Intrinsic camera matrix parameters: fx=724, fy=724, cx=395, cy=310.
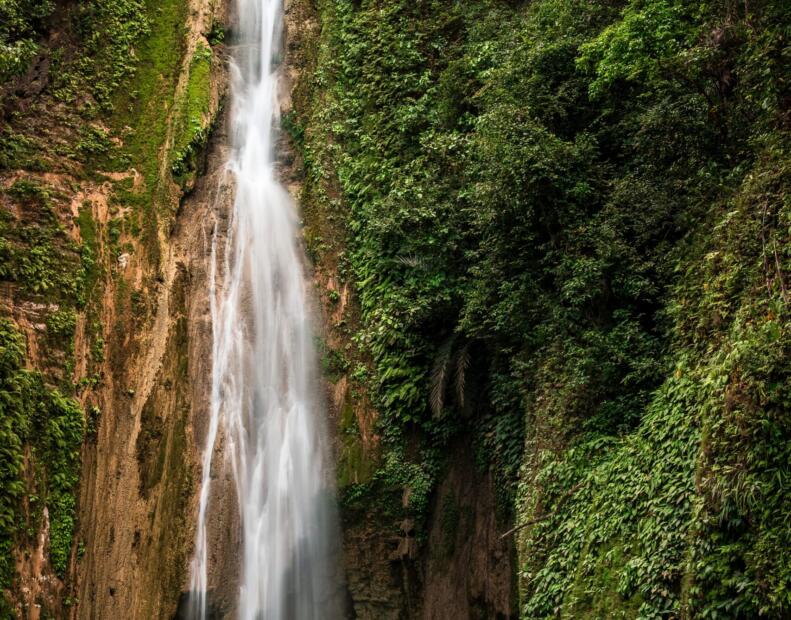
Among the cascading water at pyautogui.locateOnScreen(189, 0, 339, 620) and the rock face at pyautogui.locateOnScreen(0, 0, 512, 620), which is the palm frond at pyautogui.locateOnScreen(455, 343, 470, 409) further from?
the cascading water at pyautogui.locateOnScreen(189, 0, 339, 620)

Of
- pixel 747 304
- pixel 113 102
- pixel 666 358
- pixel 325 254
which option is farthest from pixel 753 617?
pixel 113 102

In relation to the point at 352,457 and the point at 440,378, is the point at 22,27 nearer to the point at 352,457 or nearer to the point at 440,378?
the point at 352,457

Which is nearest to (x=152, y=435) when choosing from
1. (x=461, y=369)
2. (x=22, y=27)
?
(x=461, y=369)

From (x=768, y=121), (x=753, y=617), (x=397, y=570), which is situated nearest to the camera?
(x=753, y=617)

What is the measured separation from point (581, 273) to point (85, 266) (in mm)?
9992

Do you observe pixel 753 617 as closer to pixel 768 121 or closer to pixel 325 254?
pixel 768 121

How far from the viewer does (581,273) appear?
451 inches

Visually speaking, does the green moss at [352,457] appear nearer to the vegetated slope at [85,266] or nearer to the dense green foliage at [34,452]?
the vegetated slope at [85,266]

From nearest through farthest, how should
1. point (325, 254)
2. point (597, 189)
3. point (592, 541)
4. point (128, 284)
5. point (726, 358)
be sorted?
point (726, 358) < point (592, 541) < point (597, 189) < point (128, 284) < point (325, 254)

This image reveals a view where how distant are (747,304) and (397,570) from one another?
8556 mm

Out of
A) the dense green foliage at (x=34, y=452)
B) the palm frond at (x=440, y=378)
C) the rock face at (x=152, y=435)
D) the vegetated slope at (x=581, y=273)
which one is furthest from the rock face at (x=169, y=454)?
the palm frond at (x=440, y=378)

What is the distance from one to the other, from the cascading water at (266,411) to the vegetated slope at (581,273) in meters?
0.88

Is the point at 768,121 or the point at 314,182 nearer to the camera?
the point at 768,121

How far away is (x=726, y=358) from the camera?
7.77 metres
